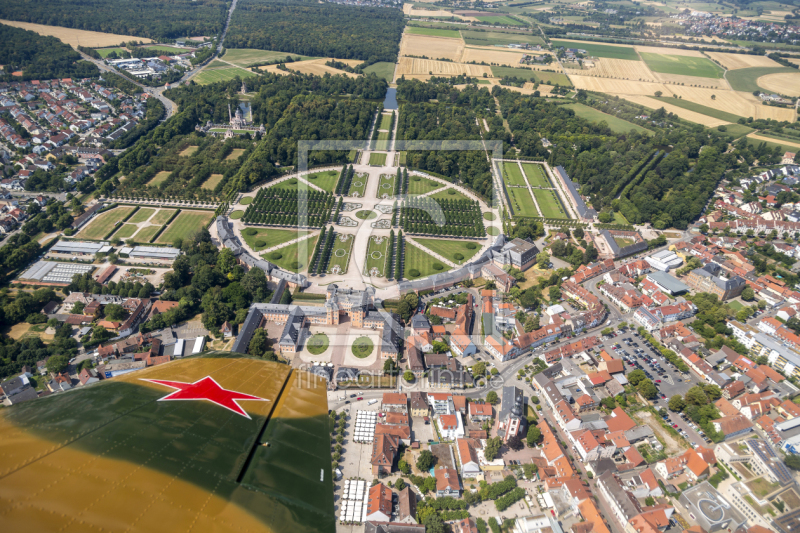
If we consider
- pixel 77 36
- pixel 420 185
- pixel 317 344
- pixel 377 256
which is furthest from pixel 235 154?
pixel 77 36

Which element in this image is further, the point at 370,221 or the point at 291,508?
the point at 370,221

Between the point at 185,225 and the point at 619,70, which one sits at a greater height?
the point at 619,70

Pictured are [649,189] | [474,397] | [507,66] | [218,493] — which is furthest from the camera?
[507,66]

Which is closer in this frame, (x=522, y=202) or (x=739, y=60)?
(x=522, y=202)

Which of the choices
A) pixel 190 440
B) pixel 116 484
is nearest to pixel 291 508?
pixel 190 440

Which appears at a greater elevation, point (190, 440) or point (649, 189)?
point (190, 440)

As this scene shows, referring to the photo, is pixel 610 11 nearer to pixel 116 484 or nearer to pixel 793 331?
pixel 793 331

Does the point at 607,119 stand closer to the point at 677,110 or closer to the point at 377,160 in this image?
the point at 677,110
